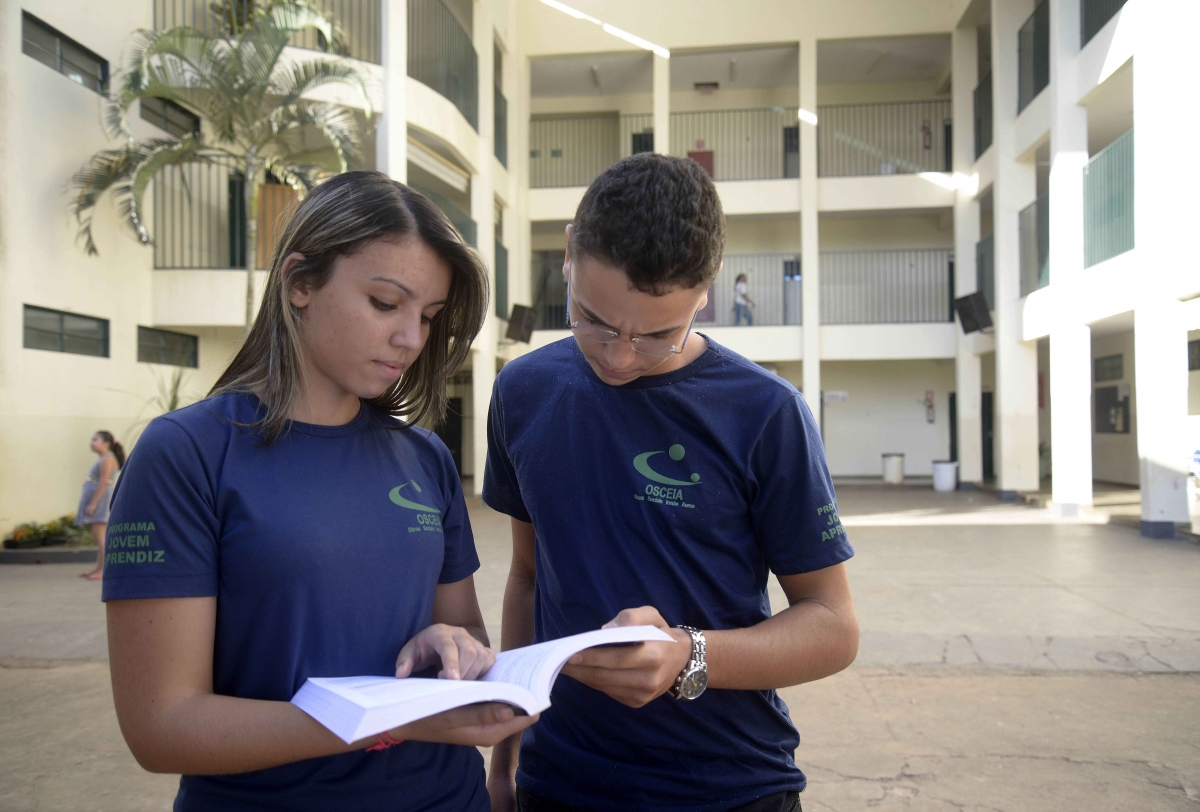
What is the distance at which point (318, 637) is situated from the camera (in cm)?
136

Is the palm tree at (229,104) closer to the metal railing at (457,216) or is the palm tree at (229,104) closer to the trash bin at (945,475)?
the metal railing at (457,216)

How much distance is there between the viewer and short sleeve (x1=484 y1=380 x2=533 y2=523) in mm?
1818

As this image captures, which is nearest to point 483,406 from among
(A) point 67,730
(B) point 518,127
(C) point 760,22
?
→ (B) point 518,127

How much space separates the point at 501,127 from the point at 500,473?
57.1 feet

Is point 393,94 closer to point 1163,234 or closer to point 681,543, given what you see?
point 1163,234

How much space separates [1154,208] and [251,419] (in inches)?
462

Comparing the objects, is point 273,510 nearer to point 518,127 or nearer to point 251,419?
point 251,419

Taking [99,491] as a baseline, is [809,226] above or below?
above

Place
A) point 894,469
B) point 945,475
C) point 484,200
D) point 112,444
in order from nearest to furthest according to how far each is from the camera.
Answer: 1. point 112,444
2. point 484,200
3. point 945,475
4. point 894,469

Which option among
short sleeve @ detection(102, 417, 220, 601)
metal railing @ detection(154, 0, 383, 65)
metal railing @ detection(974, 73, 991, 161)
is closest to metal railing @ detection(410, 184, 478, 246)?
metal railing @ detection(154, 0, 383, 65)

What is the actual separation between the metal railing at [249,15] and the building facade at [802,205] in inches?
2.6

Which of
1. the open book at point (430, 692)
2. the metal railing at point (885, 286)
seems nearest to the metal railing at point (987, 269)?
the metal railing at point (885, 286)

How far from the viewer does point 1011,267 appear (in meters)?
15.9

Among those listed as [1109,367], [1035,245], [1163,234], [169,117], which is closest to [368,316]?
[1163,234]
